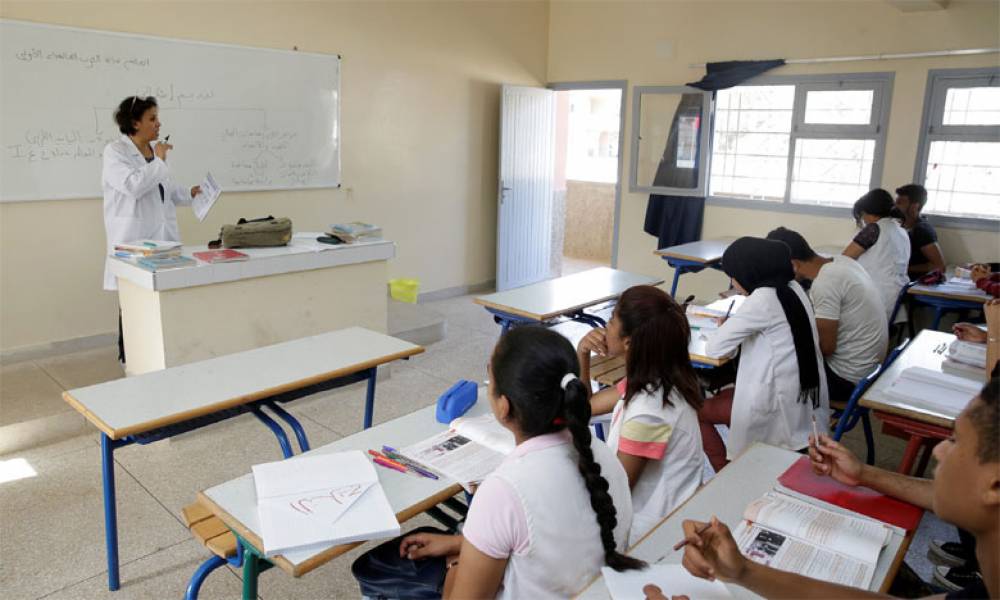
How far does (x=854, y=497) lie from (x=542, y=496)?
2.79 feet

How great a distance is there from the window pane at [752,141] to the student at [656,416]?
4847mm

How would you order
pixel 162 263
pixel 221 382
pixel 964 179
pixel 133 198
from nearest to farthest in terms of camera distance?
pixel 221 382, pixel 162 263, pixel 133 198, pixel 964 179

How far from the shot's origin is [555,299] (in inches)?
151

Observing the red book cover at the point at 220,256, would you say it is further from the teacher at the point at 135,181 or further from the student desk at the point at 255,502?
the student desk at the point at 255,502

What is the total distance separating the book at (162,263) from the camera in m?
3.24

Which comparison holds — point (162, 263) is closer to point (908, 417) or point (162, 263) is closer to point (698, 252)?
point (908, 417)

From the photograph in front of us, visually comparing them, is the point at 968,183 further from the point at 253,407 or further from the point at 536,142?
the point at 253,407

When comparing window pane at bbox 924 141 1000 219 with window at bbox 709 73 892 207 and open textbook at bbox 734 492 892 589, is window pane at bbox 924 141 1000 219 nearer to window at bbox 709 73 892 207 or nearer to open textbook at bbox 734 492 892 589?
window at bbox 709 73 892 207

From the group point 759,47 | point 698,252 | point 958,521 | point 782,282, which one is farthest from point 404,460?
point 759,47

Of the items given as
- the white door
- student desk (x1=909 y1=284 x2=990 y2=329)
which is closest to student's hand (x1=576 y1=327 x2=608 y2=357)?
student desk (x1=909 y1=284 x2=990 y2=329)

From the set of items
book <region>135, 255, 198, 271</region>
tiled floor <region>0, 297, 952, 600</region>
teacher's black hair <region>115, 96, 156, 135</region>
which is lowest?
tiled floor <region>0, 297, 952, 600</region>

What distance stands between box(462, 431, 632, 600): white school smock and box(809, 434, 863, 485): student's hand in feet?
2.24

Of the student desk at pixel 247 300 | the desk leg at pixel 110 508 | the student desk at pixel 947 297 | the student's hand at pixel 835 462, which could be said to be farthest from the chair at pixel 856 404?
the student desk at pixel 247 300

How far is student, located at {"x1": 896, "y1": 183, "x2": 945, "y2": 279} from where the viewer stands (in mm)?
4957
